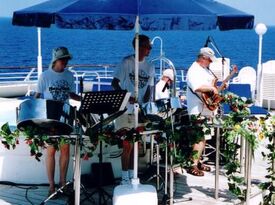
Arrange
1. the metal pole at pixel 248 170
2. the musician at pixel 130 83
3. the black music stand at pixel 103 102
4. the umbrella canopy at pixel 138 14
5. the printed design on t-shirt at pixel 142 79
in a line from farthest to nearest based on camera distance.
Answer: the printed design on t-shirt at pixel 142 79
the musician at pixel 130 83
the metal pole at pixel 248 170
the black music stand at pixel 103 102
the umbrella canopy at pixel 138 14

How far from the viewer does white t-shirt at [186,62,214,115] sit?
482 centimetres

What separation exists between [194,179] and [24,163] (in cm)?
158

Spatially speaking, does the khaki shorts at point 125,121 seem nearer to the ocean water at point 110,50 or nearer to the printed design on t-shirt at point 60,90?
the printed design on t-shirt at point 60,90

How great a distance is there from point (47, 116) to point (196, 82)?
1.61 meters

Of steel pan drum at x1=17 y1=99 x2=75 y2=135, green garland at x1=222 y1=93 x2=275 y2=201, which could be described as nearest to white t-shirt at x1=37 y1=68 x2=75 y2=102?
steel pan drum at x1=17 y1=99 x2=75 y2=135

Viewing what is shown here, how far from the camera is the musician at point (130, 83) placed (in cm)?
451

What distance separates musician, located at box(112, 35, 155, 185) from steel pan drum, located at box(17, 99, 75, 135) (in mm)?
758

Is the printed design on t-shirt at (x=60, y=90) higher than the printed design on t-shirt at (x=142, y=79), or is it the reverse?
the printed design on t-shirt at (x=142, y=79)

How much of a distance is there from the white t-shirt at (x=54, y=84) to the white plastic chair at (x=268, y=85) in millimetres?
6002

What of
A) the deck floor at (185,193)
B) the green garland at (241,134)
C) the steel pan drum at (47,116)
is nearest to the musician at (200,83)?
the deck floor at (185,193)

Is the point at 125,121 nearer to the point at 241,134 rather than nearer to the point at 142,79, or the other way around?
the point at 142,79

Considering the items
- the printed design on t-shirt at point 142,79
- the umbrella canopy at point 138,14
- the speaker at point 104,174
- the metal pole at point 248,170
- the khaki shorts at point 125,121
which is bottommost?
the speaker at point 104,174

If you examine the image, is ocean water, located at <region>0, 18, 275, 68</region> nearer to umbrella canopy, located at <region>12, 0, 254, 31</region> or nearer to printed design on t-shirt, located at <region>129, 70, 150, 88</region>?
umbrella canopy, located at <region>12, 0, 254, 31</region>

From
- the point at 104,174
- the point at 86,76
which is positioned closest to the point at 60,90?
the point at 104,174
